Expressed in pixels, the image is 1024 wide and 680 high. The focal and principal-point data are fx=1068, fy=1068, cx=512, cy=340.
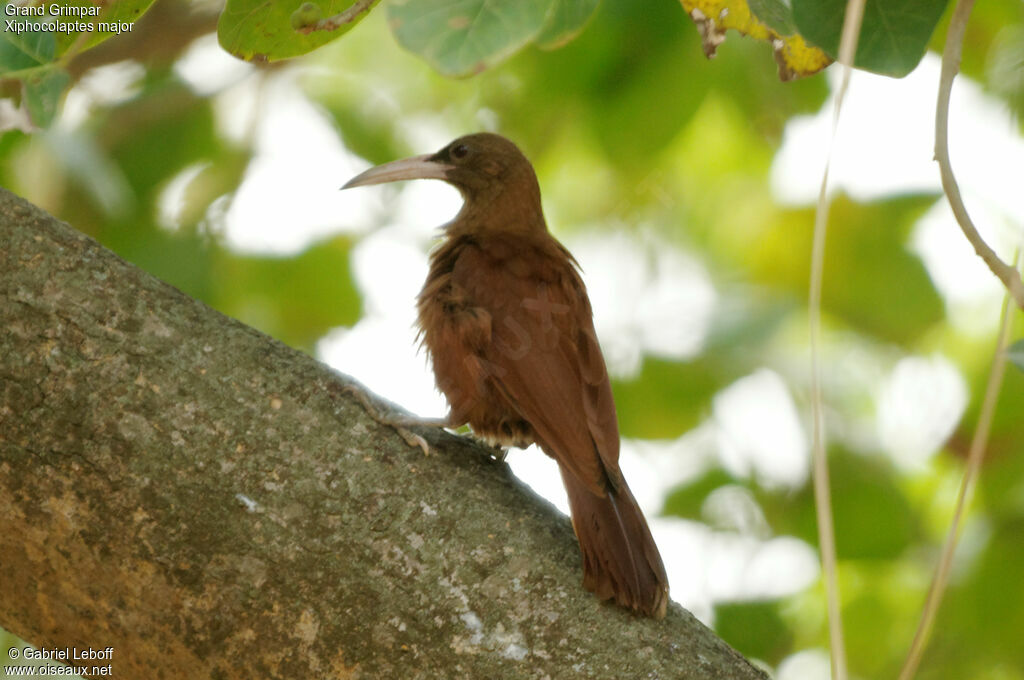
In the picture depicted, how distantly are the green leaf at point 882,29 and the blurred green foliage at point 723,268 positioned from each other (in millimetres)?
1635

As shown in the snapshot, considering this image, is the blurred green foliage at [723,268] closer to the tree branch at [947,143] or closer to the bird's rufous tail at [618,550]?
the bird's rufous tail at [618,550]

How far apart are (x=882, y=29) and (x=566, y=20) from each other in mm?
502

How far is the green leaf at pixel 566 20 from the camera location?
1.68 meters

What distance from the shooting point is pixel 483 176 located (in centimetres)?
356

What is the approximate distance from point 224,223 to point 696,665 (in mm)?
2591

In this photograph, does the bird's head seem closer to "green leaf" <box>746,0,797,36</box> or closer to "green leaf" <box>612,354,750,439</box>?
"green leaf" <box>612,354,750,439</box>

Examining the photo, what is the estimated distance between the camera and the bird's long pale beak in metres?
3.39

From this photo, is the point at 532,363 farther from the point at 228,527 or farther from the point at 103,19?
the point at 103,19

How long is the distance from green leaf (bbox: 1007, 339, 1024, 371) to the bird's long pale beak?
2.18m

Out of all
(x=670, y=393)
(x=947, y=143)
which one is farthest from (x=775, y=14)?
(x=670, y=393)

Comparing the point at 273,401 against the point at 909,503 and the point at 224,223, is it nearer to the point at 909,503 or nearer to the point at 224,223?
the point at 224,223

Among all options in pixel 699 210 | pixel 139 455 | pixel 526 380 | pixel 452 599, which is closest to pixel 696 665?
pixel 452 599

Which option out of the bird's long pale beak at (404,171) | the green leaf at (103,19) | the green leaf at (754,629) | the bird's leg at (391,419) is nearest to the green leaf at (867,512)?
the green leaf at (754,629)

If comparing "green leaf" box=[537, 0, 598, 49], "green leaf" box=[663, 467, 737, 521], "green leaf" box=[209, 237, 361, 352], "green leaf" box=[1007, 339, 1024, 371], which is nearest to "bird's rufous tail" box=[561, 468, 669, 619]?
"green leaf" box=[1007, 339, 1024, 371]
